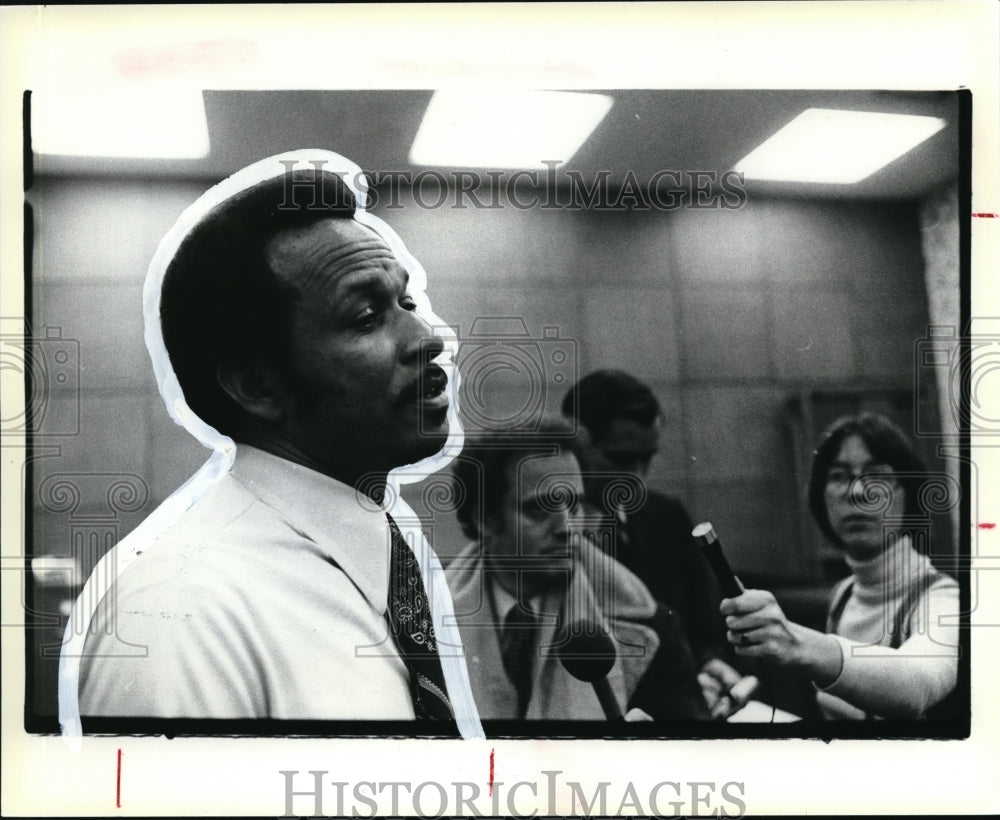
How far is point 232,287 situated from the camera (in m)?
2.82

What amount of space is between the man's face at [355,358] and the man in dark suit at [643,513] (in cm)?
48

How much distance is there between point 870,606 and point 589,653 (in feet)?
2.98

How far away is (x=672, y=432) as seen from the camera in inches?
112

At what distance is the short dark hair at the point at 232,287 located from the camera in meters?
2.81

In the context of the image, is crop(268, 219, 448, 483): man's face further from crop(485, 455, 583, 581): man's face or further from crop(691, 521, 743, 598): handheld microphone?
crop(691, 521, 743, 598): handheld microphone

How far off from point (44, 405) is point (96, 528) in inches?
17.0

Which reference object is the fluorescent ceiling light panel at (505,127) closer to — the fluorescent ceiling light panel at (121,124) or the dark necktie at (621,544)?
the fluorescent ceiling light panel at (121,124)

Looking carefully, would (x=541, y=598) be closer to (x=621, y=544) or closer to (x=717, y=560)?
(x=621, y=544)

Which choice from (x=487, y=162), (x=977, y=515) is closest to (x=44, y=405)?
(x=487, y=162)

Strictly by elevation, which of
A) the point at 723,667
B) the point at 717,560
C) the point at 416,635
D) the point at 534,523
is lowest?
the point at 723,667

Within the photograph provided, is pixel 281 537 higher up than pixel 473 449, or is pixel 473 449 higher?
pixel 473 449

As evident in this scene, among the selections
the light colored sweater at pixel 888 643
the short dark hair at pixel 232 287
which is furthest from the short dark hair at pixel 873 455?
the short dark hair at pixel 232 287

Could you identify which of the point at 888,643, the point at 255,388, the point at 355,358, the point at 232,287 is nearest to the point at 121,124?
the point at 232,287

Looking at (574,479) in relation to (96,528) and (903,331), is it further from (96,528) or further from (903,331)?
(96,528)
